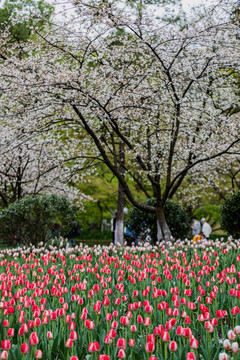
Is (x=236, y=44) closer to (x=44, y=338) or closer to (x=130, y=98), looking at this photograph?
(x=130, y=98)

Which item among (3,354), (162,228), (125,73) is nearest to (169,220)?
(162,228)

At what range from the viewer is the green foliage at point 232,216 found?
11422 millimetres

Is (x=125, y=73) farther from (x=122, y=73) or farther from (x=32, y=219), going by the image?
(x=32, y=219)

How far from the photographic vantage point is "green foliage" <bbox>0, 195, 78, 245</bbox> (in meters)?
9.98

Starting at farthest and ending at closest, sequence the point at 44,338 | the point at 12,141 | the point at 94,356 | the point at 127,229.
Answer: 1. the point at 127,229
2. the point at 12,141
3. the point at 44,338
4. the point at 94,356

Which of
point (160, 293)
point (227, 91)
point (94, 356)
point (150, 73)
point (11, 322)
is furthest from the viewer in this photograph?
point (227, 91)

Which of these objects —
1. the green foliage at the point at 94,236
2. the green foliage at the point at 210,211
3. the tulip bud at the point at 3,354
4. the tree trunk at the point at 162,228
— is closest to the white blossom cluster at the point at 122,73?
the tree trunk at the point at 162,228

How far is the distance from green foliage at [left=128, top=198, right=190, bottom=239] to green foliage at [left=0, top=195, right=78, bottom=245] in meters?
2.23

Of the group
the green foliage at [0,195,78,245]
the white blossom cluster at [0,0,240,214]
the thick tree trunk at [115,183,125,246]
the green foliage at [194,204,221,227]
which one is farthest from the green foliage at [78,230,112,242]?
the white blossom cluster at [0,0,240,214]

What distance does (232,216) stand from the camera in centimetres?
1157

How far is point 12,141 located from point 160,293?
7.54 meters

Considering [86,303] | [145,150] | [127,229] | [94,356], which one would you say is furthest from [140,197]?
[94,356]

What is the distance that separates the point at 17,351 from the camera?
2570 mm

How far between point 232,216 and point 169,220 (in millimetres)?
2205
